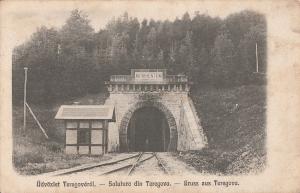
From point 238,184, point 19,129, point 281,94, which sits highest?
point 281,94

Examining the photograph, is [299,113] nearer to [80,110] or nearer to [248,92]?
[248,92]

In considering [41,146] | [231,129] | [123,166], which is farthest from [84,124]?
[231,129]

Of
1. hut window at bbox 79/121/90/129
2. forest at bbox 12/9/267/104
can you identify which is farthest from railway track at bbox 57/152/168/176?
forest at bbox 12/9/267/104

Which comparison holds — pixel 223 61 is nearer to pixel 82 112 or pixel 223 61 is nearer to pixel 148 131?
pixel 148 131

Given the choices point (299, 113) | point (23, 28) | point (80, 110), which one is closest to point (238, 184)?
point (299, 113)

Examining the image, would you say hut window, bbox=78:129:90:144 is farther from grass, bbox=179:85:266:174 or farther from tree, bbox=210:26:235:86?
tree, bbox=210:26:235:86
